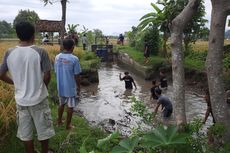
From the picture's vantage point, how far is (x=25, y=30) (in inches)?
193

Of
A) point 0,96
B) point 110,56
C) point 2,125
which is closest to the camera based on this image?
point 2,125

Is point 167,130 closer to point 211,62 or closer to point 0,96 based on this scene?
point 211,62

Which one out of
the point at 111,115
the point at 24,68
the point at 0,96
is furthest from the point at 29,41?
the point at 111,115

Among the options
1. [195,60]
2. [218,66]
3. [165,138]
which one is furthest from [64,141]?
[195,60]

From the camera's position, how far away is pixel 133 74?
2305 cm

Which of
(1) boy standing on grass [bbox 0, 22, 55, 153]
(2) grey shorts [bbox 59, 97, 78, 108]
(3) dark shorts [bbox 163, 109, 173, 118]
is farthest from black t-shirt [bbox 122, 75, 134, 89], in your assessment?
(1) boy standing on grass [bbox 0, 22, 55, 153]

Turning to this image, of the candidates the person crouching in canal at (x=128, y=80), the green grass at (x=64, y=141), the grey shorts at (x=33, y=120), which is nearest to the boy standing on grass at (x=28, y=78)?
the grey shorts at (x=33, y=120)

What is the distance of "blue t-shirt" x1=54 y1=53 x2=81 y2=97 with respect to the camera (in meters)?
6.84

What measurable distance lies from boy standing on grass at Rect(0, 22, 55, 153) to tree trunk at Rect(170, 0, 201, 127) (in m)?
1.70

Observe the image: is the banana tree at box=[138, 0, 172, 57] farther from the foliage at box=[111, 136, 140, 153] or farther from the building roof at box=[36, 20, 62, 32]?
the foliage at box=[111, 136, 140, 153]

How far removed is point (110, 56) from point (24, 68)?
2572 cm

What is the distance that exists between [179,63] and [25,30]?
81.6 inches

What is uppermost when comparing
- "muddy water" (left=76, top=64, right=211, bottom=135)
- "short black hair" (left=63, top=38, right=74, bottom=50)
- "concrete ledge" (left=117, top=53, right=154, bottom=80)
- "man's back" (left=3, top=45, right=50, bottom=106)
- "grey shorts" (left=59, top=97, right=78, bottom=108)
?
"short black hair" (left=63, top=38, right=74, bottom=50)

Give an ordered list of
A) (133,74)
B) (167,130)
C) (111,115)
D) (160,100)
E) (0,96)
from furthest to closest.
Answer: (133,74), (111,115), (160,100), (0,96), (167,130)
